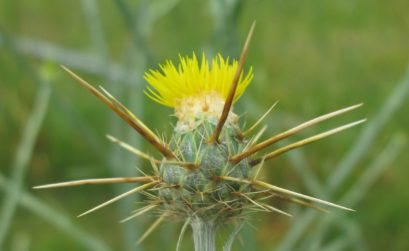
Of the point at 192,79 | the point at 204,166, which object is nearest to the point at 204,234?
the point at 204,166

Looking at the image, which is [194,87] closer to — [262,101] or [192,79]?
[192,79]

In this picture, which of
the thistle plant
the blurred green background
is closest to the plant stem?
the thistle plant

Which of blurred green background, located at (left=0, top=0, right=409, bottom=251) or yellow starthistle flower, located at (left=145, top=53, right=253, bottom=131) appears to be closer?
yellow starthistle flower, located at (left=145, top=53, right=253, bottom=131)

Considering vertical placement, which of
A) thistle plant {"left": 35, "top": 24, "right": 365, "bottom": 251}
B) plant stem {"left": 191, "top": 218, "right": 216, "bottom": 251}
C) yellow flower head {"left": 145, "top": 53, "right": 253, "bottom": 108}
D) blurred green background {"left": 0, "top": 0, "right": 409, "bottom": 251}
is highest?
blurred green background {"left": 0, "top": 0, "right": 409, "bottom": 251}

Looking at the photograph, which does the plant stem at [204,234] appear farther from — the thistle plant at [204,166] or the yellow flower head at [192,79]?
the yellow flower head at [192,79]

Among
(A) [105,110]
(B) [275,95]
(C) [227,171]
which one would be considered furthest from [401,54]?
(C) [227,171]

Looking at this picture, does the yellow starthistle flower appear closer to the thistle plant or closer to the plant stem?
the thistle plant

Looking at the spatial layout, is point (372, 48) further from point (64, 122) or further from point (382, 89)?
point (64, 122)
